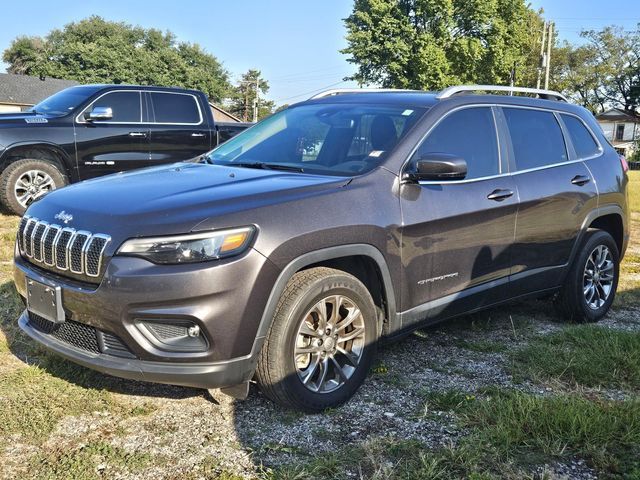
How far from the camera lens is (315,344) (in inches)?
125

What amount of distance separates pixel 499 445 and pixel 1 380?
271 centimetres

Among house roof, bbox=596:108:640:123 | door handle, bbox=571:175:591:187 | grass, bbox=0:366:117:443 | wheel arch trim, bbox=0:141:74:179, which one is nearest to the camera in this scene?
grass, bbox=0:366:117:443

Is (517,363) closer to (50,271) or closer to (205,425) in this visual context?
(205,425)

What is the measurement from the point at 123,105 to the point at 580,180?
6.56m

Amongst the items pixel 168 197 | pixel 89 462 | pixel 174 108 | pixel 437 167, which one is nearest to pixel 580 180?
pixel 437 167

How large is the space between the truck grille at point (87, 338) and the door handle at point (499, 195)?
8.10 feet

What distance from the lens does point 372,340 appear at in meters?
3.38

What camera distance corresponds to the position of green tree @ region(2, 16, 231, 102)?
5941cm

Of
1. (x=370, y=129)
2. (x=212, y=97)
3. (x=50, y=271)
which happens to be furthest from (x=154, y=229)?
(x=212, y=97)

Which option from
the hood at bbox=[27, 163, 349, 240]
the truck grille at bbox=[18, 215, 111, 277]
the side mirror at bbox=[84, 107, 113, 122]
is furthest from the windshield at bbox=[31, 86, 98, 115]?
the truck grille at bbox=[18, 215, 111, 277]

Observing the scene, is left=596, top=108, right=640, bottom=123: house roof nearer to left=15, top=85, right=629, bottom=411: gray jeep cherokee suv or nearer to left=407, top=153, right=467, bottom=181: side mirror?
left=15, top=85, right=629, bottom=411: gray jeep cherokee suv

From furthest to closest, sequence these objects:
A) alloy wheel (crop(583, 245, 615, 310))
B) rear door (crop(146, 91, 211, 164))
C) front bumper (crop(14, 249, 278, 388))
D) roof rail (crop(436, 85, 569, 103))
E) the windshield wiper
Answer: rear door (crop(146, 91, 211, 164)), alloy wheel (crop(583, 245, 615, 310)), roof rail (crop(436, 85, 569, 103)), the windshield wiper, front bumper (crop(14, 249, 278, 388))

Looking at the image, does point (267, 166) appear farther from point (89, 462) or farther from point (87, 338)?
point (89, 462)

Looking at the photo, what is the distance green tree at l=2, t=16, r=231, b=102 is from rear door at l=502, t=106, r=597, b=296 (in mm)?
58910
